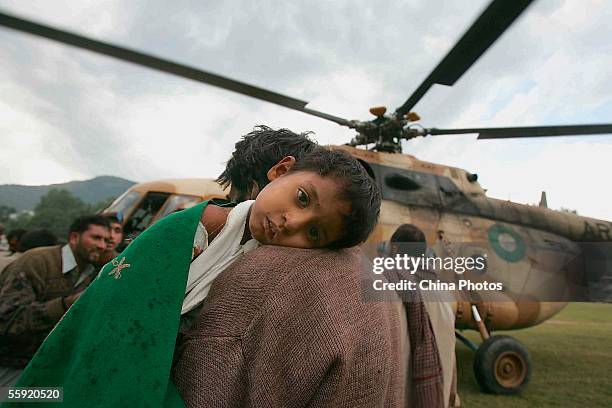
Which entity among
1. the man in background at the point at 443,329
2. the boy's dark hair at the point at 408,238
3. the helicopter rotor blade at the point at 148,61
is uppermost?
the helicopter rotor blade at the point at 148,61

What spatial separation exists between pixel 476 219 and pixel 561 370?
277cm

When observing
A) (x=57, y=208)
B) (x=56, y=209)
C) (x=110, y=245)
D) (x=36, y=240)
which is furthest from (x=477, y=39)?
(x=57, y=208)

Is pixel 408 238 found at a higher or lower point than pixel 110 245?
higher

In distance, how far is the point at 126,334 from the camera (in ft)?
2.25

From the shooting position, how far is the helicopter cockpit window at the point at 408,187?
5.07 m

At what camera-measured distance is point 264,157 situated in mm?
1097

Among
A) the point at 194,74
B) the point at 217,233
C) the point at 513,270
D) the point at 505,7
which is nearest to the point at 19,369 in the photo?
the point at 217,233

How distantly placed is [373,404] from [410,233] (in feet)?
7.45

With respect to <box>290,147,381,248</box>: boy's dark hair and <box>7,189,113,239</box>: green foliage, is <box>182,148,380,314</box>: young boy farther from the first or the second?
<box>7,189,113,239</box>: green foliage

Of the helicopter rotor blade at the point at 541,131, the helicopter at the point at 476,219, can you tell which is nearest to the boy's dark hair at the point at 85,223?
the helicopter at the point at 476,219

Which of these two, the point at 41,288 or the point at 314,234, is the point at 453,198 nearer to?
the point at 41,288

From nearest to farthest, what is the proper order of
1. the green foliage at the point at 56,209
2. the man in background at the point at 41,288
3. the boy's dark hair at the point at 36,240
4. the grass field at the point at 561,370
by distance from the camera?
1. the man in background at the point at 41,288
2. the boy's dark hair at the point at 36,240
3. the grass field at the point at 561,370
4. the green foliage at the point at 56,209

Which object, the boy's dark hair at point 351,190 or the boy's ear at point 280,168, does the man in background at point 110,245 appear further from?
the boy's dark hair at point 351,190

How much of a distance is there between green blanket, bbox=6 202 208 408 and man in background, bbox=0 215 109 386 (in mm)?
1517
